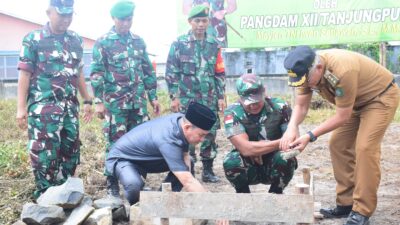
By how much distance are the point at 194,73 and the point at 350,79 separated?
2.35 m

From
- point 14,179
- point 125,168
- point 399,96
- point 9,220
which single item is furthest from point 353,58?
point 14,179

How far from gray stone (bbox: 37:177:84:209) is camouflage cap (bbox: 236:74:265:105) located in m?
1.47

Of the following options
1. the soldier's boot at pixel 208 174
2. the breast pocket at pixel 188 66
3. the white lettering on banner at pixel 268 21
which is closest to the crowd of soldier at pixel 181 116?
the soldier's boot at pixel 208 174

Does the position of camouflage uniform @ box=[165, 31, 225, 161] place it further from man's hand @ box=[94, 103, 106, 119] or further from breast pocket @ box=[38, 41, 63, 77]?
breast pocket @ box=[38, 41, 63, 77]

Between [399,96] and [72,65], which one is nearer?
[399,96]

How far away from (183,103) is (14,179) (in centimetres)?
197

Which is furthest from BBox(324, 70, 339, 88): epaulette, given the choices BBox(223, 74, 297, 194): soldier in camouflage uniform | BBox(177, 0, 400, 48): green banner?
BBox(177, 0, 400, 48): green banner

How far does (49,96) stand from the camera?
173 inches

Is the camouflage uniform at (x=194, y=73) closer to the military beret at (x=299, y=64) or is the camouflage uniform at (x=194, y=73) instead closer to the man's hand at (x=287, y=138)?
the man's hand at (x=287, y=138)

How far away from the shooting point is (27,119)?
14.5 ft

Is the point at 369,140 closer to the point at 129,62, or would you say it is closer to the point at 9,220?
the point at 129,62

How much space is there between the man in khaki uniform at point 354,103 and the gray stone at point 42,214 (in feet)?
5.72

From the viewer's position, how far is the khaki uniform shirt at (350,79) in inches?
137

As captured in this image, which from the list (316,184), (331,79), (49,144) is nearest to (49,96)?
(49,144)
